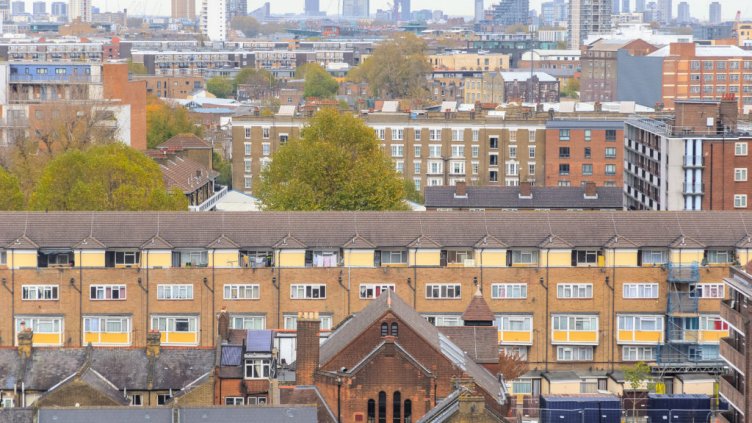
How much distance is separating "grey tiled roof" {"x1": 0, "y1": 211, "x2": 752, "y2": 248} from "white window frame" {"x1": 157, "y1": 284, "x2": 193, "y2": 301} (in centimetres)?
170

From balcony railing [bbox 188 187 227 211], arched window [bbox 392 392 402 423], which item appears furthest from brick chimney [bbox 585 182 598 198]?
arched window [bbox 392 392 402 423]

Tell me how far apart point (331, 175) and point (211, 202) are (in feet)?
67.0

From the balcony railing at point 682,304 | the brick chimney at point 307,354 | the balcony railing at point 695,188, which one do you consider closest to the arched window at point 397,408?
the brick chimney at point 307,354

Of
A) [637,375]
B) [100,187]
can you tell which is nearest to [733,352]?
[637,375]

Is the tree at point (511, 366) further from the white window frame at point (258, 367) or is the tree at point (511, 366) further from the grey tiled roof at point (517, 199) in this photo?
the grey tiled roof at point (517, 199)

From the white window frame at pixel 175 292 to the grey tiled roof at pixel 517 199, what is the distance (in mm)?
31380

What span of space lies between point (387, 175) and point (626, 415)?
46.0m

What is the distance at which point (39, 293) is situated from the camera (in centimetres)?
7281

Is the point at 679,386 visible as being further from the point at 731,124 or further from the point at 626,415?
the point at 731,124

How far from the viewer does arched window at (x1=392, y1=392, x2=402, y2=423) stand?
54344 millimetres

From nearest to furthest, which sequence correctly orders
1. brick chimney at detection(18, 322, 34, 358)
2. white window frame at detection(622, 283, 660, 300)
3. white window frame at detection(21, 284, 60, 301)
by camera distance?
brick chimney at detection(18, 322, 34, 358) < white window frame at detection(21, 284, 60, 301) < white window frame at detection(622, 283, 660, 300)

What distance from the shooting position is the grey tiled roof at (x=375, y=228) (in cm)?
7400

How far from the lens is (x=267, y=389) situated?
56000mm

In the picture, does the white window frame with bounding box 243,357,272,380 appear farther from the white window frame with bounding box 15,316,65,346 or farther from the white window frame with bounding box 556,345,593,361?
the white window frame with bounding box 556,345,593,361
